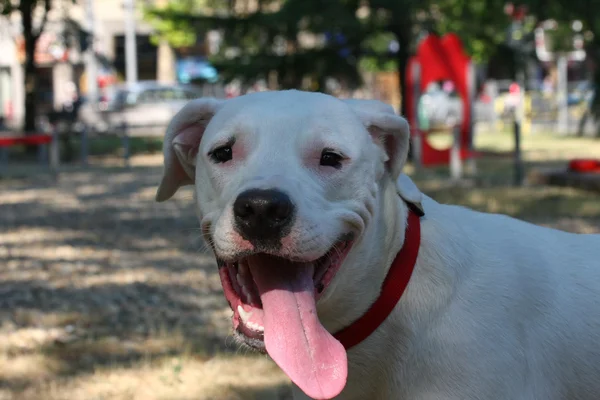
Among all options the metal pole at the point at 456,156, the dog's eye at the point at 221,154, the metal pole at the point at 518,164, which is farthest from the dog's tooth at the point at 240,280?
the metal pole at the point at 456,156

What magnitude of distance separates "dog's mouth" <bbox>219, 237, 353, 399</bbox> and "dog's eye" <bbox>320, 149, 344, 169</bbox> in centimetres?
24

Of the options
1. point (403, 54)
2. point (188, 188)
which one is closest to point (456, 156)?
point (188, 188)

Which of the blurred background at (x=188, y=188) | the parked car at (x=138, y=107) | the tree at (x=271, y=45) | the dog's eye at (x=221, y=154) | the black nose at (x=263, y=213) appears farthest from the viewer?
the parked car at (x=138, y=107)

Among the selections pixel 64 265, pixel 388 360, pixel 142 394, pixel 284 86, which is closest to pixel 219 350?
pixel 142 394

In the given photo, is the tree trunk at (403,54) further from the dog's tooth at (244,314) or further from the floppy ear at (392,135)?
the dog's tooth at (244,314)

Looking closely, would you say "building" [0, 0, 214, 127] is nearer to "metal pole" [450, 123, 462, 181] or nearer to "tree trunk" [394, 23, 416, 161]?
"tree trunk" [394, 23, 416, 161]

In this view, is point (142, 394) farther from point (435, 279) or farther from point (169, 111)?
point (169, 111)

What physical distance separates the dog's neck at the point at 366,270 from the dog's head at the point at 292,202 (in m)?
0.03

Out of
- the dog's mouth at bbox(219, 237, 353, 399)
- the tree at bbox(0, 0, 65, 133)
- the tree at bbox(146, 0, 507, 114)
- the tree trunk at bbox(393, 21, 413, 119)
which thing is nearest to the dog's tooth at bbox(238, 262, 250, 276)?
the dog's mouth at bbox(219, 237, 353, 399)

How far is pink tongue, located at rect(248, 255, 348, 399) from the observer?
2705 mm

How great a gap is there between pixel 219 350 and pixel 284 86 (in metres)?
11.8

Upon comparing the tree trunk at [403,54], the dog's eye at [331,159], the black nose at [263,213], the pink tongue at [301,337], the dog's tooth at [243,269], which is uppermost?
the tree trunk at [403,54]

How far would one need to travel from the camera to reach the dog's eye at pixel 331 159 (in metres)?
2.86

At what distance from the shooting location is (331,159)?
2.87 m
